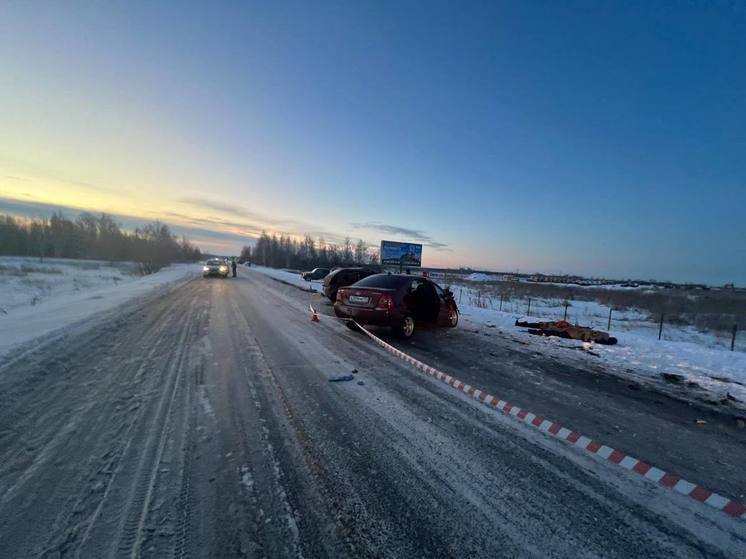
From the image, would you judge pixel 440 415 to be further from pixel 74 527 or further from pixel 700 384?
pixel 700 384

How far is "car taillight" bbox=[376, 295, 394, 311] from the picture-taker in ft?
27.5

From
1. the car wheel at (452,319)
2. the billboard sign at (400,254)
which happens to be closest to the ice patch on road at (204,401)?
the car wheel at (452,319)

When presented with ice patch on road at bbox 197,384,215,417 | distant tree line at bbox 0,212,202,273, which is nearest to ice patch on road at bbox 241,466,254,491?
ice patch on road at bbox 197,384,215,417

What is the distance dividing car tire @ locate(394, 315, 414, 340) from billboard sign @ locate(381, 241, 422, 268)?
58.6 feet

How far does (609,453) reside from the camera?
3418 mm

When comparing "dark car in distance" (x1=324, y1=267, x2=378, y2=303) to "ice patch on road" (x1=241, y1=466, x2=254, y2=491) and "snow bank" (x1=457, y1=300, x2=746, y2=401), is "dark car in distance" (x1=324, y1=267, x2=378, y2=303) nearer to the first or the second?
"snow bank" (x1=457, y1=300, x2=746, y2=401)

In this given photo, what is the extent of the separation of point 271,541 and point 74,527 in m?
1.28

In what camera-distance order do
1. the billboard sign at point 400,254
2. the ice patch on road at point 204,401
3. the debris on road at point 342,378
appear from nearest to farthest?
the ice patch on road at point 204,401 < the debris on road at point 342,378 < the billboard sign at point 400,254

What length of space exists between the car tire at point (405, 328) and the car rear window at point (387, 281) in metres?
0.91

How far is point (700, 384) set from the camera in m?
6.25

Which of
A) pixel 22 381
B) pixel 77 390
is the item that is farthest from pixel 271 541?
pixel 22 381

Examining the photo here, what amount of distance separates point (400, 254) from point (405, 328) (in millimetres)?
18722

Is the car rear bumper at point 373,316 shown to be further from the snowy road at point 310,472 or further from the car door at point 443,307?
the snowy road at point 310,472

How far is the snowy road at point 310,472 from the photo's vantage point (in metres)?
2.14
